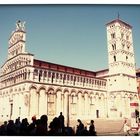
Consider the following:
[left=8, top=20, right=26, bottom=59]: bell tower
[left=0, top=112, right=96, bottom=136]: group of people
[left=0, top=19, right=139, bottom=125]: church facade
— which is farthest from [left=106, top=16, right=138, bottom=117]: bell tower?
[left=0, top=112, right=96, bottom=136]: group of people

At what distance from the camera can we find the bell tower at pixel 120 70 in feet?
96.8

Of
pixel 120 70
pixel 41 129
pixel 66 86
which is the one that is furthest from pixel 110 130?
pixel 120 70

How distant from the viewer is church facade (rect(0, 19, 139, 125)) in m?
22.2

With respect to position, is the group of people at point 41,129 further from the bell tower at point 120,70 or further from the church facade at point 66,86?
the bell tower at point 120,70

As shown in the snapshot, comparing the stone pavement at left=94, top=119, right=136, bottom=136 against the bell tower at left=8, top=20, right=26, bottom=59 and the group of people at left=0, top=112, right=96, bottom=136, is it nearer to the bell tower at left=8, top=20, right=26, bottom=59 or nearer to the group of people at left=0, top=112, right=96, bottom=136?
the group of people at left=0, top=112, right=96, bottom=136

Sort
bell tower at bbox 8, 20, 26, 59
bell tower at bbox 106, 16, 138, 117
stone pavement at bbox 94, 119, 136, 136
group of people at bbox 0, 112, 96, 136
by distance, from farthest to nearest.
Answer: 1. bell tower at bbox 106, 16, 138, 117
2. bell tower at bbox 8, 20, 26, 59
3. stone pavement at bbox 94, 119, 136, 136
4. group of people at bbox 0, 112, 96, 136

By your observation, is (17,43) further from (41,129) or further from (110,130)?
(41,129)

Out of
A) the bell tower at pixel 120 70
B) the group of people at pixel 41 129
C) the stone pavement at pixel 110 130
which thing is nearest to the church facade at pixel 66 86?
the bell tower at pixel 120 70

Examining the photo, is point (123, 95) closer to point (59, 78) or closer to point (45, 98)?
point (59, 78)

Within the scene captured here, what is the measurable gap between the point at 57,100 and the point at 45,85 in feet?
7.00

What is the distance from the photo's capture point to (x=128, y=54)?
104 ft

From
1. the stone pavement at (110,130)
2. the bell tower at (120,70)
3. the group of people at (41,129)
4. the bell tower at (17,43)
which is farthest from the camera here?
the bell tower at (120,70)

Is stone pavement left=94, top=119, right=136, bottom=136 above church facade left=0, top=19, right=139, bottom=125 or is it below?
below

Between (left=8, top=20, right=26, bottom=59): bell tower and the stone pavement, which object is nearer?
the stone pavement
